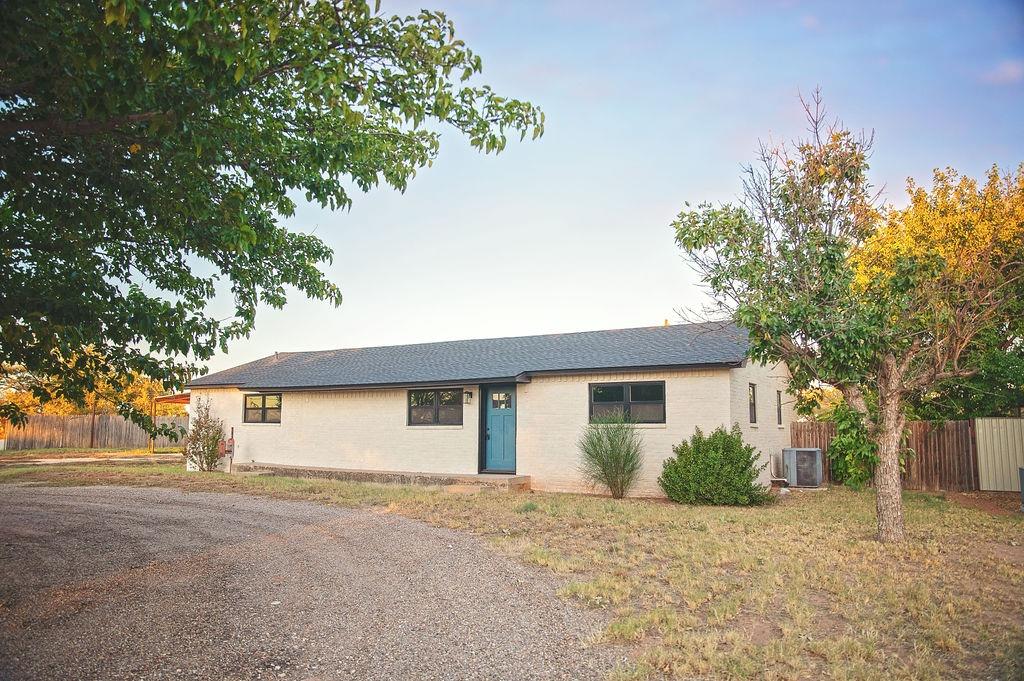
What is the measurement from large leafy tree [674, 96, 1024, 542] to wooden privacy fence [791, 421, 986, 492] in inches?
316

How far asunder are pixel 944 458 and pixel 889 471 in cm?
1003

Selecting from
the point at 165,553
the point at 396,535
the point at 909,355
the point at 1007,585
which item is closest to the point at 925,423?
the point at 909,355

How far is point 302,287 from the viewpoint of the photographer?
9453mm

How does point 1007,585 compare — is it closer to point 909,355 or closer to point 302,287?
point 909,355

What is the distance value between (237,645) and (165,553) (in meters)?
3.85

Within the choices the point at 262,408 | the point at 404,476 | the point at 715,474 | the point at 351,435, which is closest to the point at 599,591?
the point at 715,474

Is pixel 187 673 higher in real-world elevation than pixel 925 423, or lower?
lower

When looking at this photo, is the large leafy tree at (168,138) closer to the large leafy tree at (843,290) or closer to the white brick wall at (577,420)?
the large leafy tree at (843,290)

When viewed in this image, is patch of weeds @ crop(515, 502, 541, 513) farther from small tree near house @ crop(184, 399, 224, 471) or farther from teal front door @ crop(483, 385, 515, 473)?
small tree near house @ crop(184, 399, 224, 471)

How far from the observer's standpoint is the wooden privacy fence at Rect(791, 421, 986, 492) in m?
17.8

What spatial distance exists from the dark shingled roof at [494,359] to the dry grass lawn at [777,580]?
3.89 meters

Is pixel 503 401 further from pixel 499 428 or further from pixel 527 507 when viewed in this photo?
pixel 527 507

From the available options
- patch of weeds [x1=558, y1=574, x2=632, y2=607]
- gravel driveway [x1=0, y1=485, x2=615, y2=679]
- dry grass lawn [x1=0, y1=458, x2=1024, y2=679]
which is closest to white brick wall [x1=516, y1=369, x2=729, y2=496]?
dry grass lawn [x1=0, y1=458, x2=1024, y2=679]

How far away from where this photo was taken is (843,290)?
10.1m
